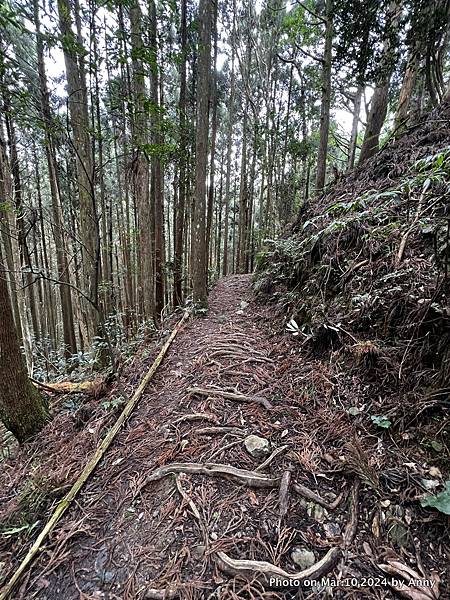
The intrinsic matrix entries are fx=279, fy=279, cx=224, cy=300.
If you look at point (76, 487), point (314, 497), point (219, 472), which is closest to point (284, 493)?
point (314, 497)

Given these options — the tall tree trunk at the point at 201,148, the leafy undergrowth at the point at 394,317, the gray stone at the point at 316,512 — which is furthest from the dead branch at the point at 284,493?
the tall tree trunk at the point at 201,148

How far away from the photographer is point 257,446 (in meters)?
1.95

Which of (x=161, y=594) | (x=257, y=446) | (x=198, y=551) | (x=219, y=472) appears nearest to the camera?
(x=161, y=594)

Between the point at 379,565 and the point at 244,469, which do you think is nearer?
the point at 379,565

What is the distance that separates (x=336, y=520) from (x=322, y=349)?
154cm

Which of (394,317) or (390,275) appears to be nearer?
(394,317)

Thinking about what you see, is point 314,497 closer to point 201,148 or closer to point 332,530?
point 332,530

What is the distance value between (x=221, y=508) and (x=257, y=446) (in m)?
0.46

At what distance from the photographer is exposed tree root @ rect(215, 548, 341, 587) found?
1265 millimetres

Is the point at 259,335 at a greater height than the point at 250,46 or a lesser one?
lesser

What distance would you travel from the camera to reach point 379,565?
4.16ft

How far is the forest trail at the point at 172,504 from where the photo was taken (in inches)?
54.8

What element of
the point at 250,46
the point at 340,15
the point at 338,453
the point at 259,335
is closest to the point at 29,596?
the point at 338,453

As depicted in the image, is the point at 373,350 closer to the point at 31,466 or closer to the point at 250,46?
the point at 31,466
